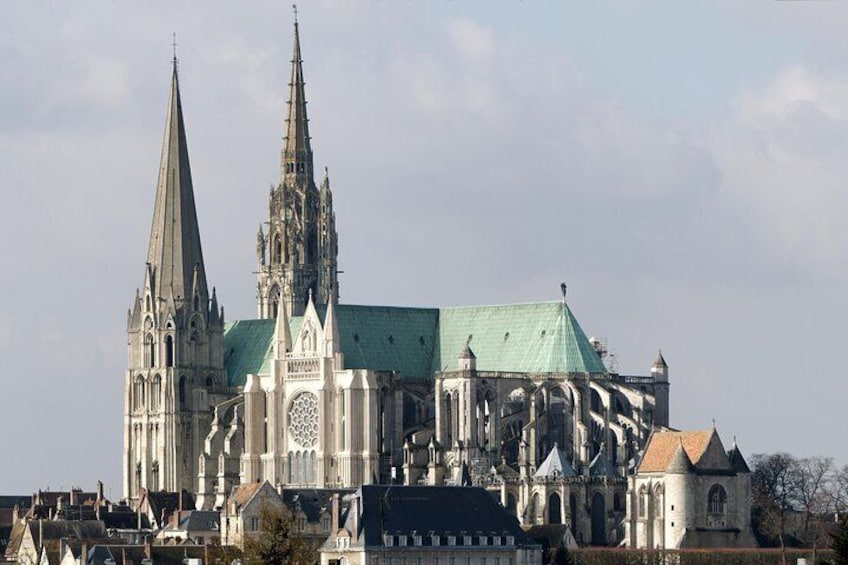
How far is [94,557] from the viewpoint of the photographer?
157 meters

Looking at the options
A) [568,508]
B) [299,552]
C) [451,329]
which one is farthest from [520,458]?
[299,552]

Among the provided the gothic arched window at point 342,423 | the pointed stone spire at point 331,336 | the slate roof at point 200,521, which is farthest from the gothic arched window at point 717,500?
the pointed stone spire at point 331,336

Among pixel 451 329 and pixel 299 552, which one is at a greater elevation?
pixel 451 329

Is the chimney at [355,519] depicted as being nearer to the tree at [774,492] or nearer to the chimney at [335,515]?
the chimney at [335,515]

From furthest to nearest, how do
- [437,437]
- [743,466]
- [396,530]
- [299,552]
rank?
[437,437]
[743,466]
[396,530]
[299,552]

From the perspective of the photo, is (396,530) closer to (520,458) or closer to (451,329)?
(520,458)

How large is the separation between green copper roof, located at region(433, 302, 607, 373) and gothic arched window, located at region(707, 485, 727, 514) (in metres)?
17.8

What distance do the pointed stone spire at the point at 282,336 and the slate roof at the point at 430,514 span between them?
38840 millimetres

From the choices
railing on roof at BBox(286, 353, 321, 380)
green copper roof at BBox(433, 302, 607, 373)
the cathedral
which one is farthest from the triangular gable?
railing on roof at BBox(286, 353, 321, 380)

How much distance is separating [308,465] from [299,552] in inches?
2363

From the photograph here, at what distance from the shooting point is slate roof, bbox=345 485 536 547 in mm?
152500

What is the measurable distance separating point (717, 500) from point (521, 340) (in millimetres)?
Answer: 22972

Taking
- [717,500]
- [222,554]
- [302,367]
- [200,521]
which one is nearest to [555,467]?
[717,500]

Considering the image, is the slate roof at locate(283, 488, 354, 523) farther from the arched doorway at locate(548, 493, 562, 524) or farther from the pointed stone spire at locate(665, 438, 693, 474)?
the pointed stone spire at locate(665, 438, 693, 474)
